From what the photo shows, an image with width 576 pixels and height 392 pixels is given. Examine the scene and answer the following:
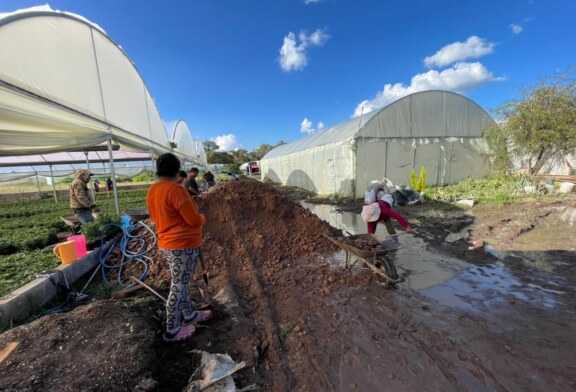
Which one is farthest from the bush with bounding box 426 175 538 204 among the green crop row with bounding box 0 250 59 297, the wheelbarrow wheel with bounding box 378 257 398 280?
the green crop row with bounding box 0 250 59 297

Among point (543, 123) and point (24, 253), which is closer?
point (24, 253)

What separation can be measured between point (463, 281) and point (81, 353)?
499 cm

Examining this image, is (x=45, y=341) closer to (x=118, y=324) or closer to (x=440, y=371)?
(x=118, y=324)

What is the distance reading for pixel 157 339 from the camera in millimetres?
2680

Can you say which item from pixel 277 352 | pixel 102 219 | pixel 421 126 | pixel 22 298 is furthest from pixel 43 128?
pixel 421 126

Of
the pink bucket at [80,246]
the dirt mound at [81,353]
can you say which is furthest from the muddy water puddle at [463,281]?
the pink bucket at [80,246]

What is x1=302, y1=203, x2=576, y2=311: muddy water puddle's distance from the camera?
11.6 feet

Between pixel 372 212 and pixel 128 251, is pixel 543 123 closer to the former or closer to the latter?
pixel 372 212

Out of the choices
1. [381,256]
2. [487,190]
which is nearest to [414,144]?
[487,190]

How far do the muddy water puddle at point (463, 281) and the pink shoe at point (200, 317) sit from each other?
2.79 metres

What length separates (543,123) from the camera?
10867 mm

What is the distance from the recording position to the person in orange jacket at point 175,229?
2570 mm

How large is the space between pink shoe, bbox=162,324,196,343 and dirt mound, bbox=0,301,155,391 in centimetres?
18

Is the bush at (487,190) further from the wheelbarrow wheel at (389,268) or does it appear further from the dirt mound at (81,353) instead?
the dirt mound at (81,353)
